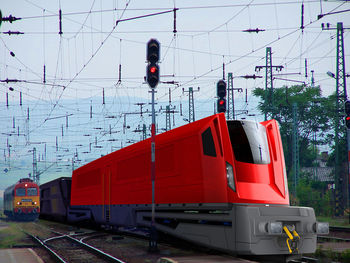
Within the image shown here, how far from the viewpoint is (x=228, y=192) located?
40.0ft

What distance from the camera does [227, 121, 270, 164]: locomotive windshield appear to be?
12.7 metres

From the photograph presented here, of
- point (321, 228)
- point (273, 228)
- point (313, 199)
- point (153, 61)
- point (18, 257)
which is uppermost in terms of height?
point (153, 61)

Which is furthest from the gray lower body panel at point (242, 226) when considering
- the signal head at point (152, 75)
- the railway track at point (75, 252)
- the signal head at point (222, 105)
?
the signal head at point (222, 105)

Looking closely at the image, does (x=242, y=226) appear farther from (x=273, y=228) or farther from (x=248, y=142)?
(x=248, y=142)

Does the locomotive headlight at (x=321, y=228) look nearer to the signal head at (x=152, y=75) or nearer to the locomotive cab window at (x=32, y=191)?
the signal head at (x=152, y=75)

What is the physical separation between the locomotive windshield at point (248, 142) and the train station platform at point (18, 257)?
6503mm

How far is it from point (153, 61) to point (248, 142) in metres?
4.59

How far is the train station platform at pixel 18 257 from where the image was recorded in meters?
14.0

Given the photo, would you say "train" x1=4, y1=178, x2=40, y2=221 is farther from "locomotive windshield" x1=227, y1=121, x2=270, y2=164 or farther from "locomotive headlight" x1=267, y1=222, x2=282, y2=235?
"locomotive headlight" x1=267, y1=222, x2=282, y2=235

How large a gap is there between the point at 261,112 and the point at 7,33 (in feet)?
178

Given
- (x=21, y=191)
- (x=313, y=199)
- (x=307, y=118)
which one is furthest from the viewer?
(x=307, y=118)

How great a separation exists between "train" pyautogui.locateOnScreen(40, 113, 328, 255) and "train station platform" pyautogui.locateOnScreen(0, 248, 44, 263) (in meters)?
3.69

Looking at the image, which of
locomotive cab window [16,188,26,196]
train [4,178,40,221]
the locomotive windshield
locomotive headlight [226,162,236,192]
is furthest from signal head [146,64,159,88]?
locomotive cab window [16,188,26,196]

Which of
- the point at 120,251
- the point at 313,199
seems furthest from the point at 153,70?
the point at 313,199
